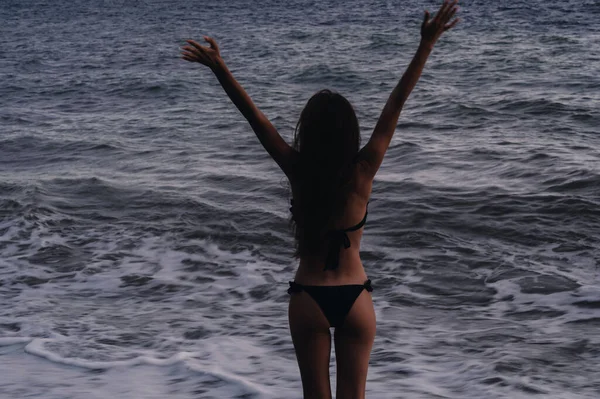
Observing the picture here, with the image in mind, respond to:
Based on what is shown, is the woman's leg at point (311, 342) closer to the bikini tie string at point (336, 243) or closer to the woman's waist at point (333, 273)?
the woman's waist at point (333, 273)

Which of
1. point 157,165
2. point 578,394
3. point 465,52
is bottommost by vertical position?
point 578,394

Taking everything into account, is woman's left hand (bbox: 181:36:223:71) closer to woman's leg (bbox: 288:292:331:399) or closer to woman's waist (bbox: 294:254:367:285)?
woman's waist (bbox: 294:254:367:285)

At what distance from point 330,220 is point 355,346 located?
55 cm

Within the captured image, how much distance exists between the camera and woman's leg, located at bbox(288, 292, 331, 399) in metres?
3.37

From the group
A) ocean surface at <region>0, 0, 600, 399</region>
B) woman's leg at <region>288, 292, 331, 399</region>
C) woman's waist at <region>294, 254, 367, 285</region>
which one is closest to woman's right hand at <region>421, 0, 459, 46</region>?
woman's waist at <region>294, 254, 367, 285</region>

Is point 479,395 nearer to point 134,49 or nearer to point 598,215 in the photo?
point 598,215

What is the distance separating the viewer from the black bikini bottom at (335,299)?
11.0 ft

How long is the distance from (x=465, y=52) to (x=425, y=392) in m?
19.6

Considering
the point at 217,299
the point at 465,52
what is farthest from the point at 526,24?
the point at 217,299

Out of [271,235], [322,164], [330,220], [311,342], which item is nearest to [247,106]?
[322,164]

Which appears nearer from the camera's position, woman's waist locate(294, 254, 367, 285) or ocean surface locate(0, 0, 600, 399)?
woman's waist locate(294, 254, 367, 285)

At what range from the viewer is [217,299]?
7.66 metres

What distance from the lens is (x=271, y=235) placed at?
378 inches

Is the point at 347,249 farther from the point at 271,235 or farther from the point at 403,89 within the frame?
the point at 271,235
